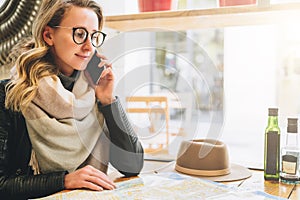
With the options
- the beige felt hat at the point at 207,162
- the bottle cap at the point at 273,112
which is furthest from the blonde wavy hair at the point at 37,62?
the bottle cap at the point at 273,112

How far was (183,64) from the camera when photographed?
3.97 feet

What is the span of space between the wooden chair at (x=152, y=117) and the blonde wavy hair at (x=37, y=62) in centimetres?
40

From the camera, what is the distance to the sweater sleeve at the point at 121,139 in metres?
1.16

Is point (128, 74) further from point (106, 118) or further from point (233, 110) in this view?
point (233, 110)

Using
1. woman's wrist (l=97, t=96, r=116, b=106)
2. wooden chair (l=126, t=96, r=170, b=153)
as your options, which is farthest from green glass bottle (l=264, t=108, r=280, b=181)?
woman's wrist (l=97, t=96, r=116, b=106)

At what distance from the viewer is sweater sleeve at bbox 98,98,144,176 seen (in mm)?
1162

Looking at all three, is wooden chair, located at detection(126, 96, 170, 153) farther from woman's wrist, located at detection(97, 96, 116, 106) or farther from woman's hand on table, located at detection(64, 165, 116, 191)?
woman's hand on table, located at detection(64, 165, 116, 191)

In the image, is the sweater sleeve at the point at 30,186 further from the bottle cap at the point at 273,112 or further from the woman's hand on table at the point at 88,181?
the bottle cap at the point at 273,112

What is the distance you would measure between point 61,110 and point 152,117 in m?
0.43

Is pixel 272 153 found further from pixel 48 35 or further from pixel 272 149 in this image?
pixel 48 35

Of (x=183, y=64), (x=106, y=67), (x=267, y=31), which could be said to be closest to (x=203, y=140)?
(x=183, y=64)

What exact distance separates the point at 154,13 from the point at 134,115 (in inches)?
17.0

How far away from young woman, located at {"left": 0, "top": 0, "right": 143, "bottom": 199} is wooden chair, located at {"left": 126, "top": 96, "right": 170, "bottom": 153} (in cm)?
20

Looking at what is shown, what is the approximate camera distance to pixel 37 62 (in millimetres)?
1180
